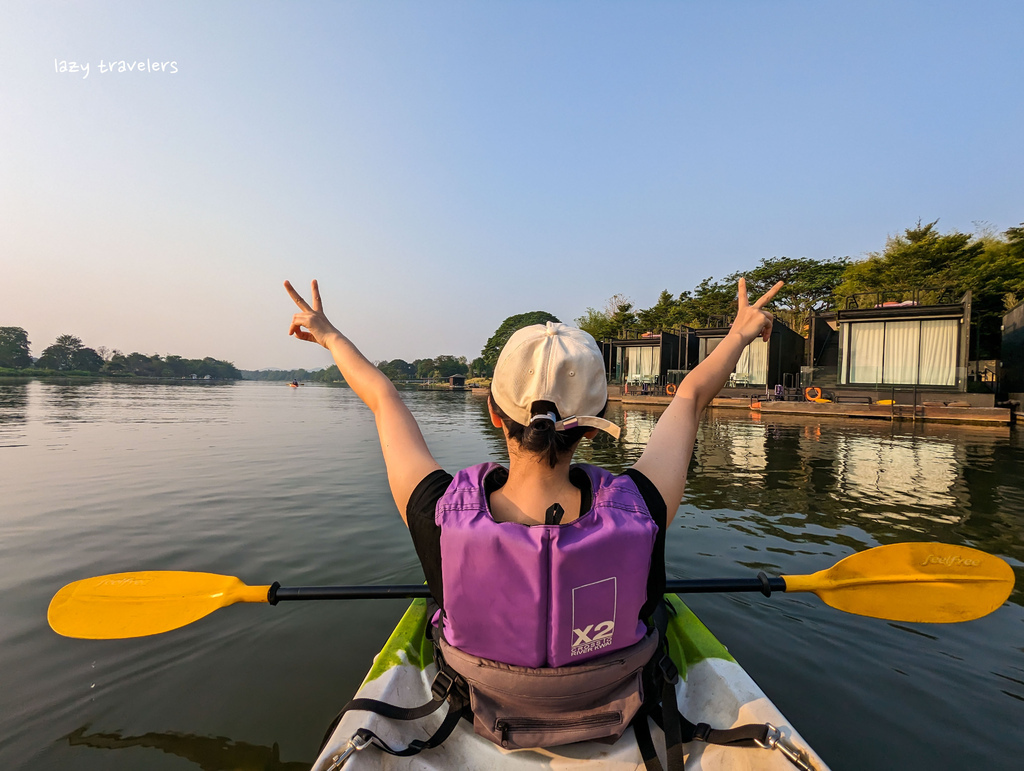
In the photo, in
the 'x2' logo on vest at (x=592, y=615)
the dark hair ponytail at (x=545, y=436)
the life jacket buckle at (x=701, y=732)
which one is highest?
the dark hair ponytail at (x=545, y=436)

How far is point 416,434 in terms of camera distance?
65.3 inches

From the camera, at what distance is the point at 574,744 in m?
1.56

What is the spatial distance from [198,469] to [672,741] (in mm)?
8628

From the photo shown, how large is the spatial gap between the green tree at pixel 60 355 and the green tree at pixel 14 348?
10.5ft

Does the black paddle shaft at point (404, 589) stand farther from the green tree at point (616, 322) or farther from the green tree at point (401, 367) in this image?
the green tree at point (401, 367)

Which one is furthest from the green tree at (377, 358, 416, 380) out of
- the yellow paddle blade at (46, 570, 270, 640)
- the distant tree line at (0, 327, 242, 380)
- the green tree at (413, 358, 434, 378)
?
the yellow paddle blade at (46, 570, 270, 640)

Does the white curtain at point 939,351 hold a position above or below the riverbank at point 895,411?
above

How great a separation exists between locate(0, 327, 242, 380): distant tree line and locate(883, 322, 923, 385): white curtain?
386 ft

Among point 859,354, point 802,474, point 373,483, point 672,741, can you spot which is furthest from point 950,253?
point 672,741

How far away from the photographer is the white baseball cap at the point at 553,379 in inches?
54.0

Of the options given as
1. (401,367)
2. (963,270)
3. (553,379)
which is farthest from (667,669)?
(401,367)

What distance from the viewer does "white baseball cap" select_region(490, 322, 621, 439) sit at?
54.0 inches

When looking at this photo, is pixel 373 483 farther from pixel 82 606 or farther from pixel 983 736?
pixel 983 736

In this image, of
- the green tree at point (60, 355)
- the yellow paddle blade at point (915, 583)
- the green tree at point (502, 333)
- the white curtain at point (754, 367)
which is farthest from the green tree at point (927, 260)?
the green tree at point (60, 355)
